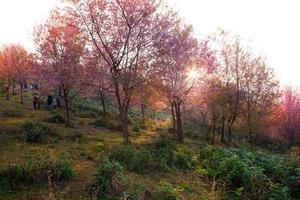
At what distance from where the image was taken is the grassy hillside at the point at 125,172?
36.8 feet

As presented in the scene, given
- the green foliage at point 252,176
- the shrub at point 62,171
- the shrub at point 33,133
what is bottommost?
the green foliage at point 252,176

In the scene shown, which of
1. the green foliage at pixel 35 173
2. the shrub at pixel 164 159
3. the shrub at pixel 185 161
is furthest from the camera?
the shrub at pixel 185 161

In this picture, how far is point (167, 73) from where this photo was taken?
92.9 ft

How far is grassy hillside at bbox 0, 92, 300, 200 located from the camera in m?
11.2

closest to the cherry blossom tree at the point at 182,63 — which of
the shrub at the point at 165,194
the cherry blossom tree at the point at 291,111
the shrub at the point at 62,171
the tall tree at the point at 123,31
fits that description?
the tall tree at the point at 123,31

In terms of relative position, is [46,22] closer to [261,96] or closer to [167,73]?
[167,73]

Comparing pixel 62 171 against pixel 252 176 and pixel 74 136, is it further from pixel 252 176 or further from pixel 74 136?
pixel 74 136

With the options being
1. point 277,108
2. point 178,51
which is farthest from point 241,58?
point 277,108

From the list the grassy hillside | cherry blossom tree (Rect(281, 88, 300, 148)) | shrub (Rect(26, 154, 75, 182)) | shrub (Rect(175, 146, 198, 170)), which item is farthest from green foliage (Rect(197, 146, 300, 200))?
cherry blossom tree (Rect(281, 88, 300, 148))

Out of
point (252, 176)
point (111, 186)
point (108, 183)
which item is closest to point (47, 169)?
point (108, 183)

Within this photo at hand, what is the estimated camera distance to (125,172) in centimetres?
1459

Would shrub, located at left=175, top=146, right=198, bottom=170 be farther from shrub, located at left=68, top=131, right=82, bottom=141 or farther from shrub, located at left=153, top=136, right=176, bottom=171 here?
shrub, located at left=68, top=131, right=82, bottom=141

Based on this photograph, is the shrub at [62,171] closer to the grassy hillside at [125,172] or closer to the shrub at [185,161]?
the grassy hillside at [125,172]

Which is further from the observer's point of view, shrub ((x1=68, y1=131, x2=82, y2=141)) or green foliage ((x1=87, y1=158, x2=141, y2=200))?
shrub ((x1=68, y1=131, x2=82, y2=141))
